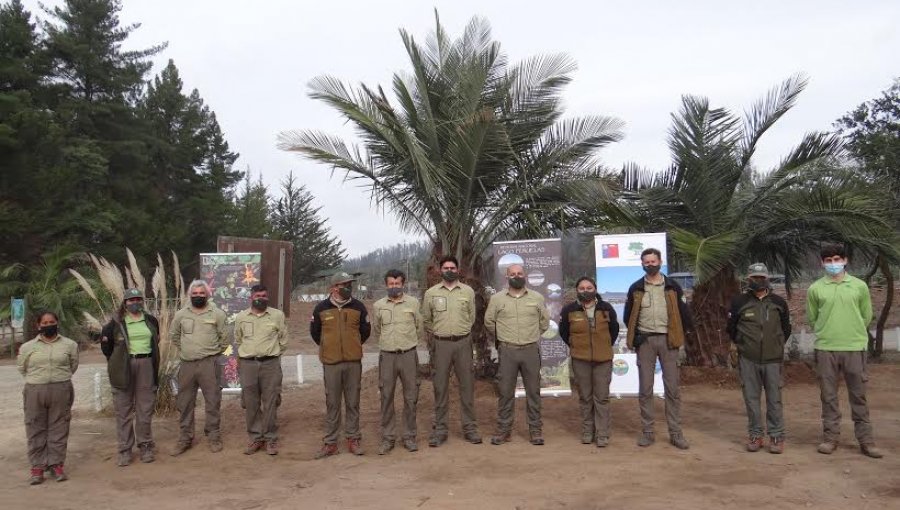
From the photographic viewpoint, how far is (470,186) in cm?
952

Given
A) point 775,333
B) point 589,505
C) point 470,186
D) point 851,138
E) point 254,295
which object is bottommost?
point 589,505

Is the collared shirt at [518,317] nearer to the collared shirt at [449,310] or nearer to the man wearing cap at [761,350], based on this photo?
the collared shirt at [449,310]

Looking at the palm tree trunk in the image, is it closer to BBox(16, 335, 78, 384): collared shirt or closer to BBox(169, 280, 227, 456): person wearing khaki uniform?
BBox(169, 280, 227, 456): person wearing khaki uniform

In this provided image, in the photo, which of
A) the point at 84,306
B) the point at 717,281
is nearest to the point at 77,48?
the point at 84,306

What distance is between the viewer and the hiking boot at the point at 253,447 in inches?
291

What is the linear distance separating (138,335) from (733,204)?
882cm

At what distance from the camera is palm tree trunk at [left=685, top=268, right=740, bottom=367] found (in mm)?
11258

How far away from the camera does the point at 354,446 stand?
7.17 meters

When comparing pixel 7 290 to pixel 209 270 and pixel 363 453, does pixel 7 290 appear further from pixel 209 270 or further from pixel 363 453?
pixel 363 453

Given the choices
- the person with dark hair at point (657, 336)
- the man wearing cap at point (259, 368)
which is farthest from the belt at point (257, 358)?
the person with dark hair at point (657, 336)

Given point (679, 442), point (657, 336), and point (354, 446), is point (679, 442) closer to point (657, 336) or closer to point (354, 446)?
point (657, 336)

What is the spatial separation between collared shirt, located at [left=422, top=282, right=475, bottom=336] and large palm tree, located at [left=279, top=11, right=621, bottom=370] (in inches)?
79.4

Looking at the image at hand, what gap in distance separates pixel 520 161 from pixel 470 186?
2.65 ft

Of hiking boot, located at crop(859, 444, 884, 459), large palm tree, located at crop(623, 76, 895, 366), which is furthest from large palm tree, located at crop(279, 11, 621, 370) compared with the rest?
hiking boot, located at crop(859, 444, 884, 459)
